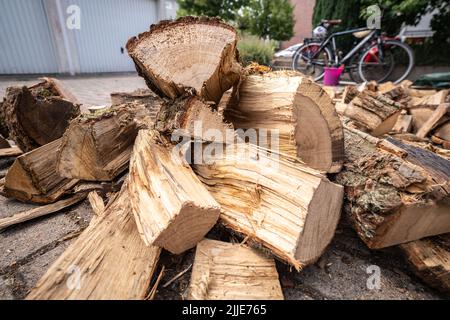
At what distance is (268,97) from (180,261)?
1.01m

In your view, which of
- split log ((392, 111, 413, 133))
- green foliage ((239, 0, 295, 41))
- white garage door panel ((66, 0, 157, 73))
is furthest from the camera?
green foliage ((239, 0, 295, 41))

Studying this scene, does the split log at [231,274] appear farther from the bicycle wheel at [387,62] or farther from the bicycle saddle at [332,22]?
the bicycle saddle at [332,22]

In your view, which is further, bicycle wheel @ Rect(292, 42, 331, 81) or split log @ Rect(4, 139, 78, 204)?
bicycle wheel @ Rect(292, 42, 331, 81)

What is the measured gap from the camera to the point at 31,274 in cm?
119

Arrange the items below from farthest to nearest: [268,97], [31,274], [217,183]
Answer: [268,97]
[217,183]
[31,274]

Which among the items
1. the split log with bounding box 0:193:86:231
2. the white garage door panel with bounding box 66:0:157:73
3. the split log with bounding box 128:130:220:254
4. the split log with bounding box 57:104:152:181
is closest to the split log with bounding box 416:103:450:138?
the split log with bounding box 128:130:220:254

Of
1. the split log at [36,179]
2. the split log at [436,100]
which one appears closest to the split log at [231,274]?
the split log at [36,179]

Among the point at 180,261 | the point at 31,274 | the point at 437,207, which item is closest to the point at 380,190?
the point at 437,207

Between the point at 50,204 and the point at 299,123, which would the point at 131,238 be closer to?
the point at 50,204

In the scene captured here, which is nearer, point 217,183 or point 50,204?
point 217,183

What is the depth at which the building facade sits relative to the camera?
275 inches

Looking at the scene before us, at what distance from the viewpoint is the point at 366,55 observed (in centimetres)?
579

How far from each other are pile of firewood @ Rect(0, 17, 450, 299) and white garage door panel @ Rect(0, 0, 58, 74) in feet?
22.5

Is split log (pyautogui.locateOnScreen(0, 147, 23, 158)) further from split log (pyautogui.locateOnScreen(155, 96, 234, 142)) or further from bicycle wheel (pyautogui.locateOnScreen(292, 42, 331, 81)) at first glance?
bicycle wheel (pyautogui.locateOnScreen(292, 42, 331, 81))
